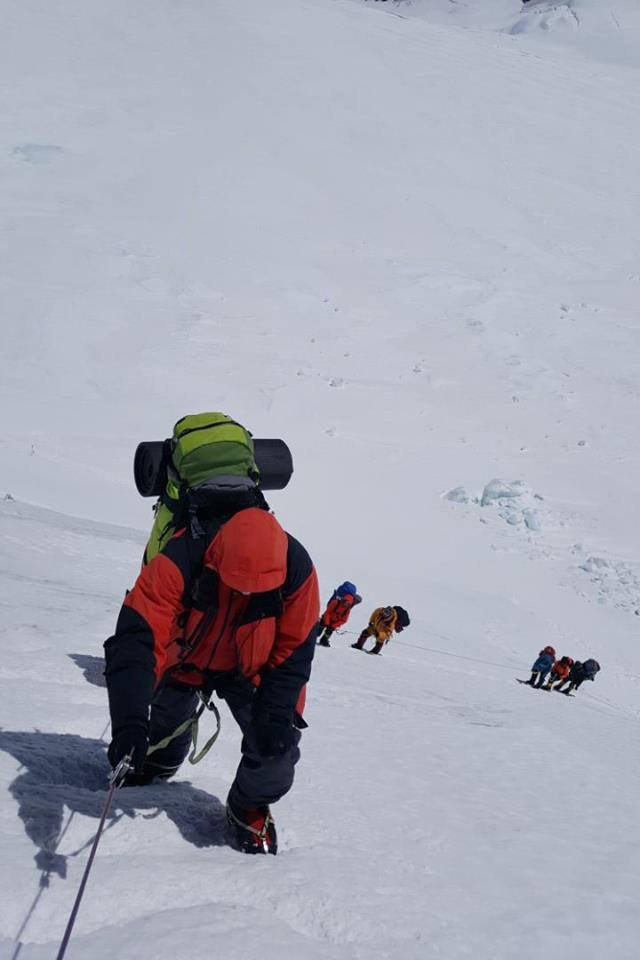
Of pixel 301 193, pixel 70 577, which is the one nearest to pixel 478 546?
pixel 70 577

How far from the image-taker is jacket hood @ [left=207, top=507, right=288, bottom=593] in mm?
2721

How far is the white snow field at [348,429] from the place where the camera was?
2980 millimetres

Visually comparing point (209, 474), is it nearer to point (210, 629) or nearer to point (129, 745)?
point (210, 629)

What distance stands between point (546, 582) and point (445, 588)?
258cm

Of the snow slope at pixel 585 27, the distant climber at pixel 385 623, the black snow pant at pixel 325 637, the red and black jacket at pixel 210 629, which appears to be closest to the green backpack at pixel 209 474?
the red and black jacket at pixel 210 629

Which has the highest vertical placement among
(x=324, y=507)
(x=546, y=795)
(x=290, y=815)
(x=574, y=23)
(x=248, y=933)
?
(x=574, y=23)

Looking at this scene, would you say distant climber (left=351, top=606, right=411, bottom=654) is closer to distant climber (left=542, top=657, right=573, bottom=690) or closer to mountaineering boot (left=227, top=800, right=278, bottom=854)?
distant climber (left=542, top=657, right=573, bottom=690)

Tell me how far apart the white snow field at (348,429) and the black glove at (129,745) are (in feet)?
1.19

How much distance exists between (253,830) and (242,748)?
28 cm

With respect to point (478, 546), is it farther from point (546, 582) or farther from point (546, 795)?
point (546, 795)

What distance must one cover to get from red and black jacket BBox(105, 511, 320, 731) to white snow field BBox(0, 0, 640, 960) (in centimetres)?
54

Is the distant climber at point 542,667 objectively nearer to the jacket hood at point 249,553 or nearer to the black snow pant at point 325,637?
the black snow pant at point 325,637

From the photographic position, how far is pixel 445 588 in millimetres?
16812

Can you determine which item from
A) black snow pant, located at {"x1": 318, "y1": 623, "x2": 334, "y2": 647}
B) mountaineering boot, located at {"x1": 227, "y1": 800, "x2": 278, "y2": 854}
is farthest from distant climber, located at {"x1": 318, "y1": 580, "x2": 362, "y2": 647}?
mountaineering boot, located at {"x1": 227, "y1": 800, "x2": 278, "y2": 854}
